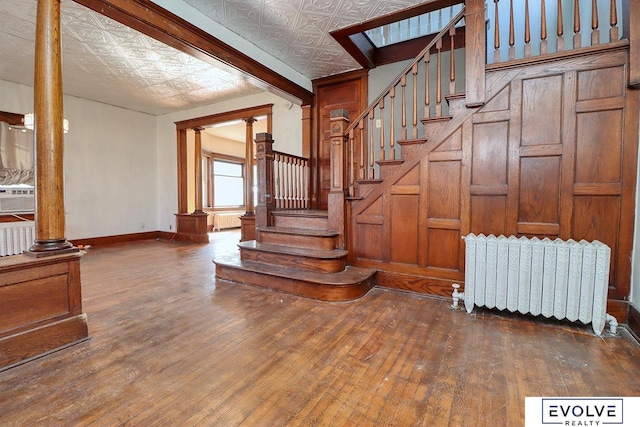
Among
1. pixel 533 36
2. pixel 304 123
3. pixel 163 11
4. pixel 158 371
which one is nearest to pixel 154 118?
pixel 304 123

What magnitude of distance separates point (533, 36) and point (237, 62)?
384 centimetres

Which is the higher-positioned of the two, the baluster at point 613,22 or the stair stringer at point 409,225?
the baluster at point 613,22

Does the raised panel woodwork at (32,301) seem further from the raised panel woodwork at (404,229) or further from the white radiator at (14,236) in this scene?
the white radiator at (14,236)

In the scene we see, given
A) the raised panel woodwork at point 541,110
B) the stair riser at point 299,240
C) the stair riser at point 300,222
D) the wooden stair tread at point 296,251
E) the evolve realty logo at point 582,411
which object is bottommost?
the evolve realty logo at point 582,411

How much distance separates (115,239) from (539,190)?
766 cm

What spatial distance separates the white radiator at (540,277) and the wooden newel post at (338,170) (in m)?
1.36

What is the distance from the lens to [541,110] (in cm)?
257

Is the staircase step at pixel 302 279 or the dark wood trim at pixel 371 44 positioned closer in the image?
the staircase step at pixel 302 279

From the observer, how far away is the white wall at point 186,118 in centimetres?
556

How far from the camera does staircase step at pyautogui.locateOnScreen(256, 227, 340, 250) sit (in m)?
3.49

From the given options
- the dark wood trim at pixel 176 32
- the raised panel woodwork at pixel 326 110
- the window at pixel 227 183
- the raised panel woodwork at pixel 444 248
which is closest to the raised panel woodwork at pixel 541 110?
the raised panel woodwork at pixel 444 248

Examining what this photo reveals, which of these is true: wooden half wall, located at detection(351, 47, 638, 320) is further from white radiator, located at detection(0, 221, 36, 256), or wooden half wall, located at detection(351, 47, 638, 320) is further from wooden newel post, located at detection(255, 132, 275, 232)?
white radiator, located at detection(0, 221, 36, 256)

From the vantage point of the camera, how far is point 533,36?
3.77 meters

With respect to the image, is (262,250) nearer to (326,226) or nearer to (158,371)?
(326,226)
